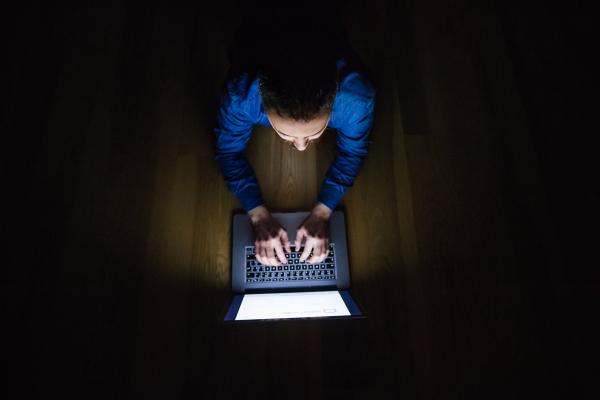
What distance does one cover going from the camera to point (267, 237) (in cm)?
93

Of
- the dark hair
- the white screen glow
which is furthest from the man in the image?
the white screen glow

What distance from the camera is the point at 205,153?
1.16m

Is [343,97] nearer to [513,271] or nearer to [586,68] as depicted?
[513,271]

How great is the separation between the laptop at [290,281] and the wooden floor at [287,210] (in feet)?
0.28

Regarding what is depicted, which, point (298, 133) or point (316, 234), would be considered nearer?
point (298, 133)

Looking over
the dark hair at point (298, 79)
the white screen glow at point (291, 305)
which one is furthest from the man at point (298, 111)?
the white screen glow at point (291, 305)

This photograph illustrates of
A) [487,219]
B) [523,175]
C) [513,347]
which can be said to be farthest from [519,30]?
[513,347]

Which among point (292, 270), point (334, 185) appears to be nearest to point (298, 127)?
point (334, 185)

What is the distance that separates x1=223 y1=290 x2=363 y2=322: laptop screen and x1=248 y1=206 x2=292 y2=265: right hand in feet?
0.39

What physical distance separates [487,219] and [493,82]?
2.21ft

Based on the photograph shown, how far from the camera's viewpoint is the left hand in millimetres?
927

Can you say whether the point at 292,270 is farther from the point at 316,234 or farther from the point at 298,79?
the point at 298,79

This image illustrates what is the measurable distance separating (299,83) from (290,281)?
0.60 meters

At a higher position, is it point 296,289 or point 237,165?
point 237,165
